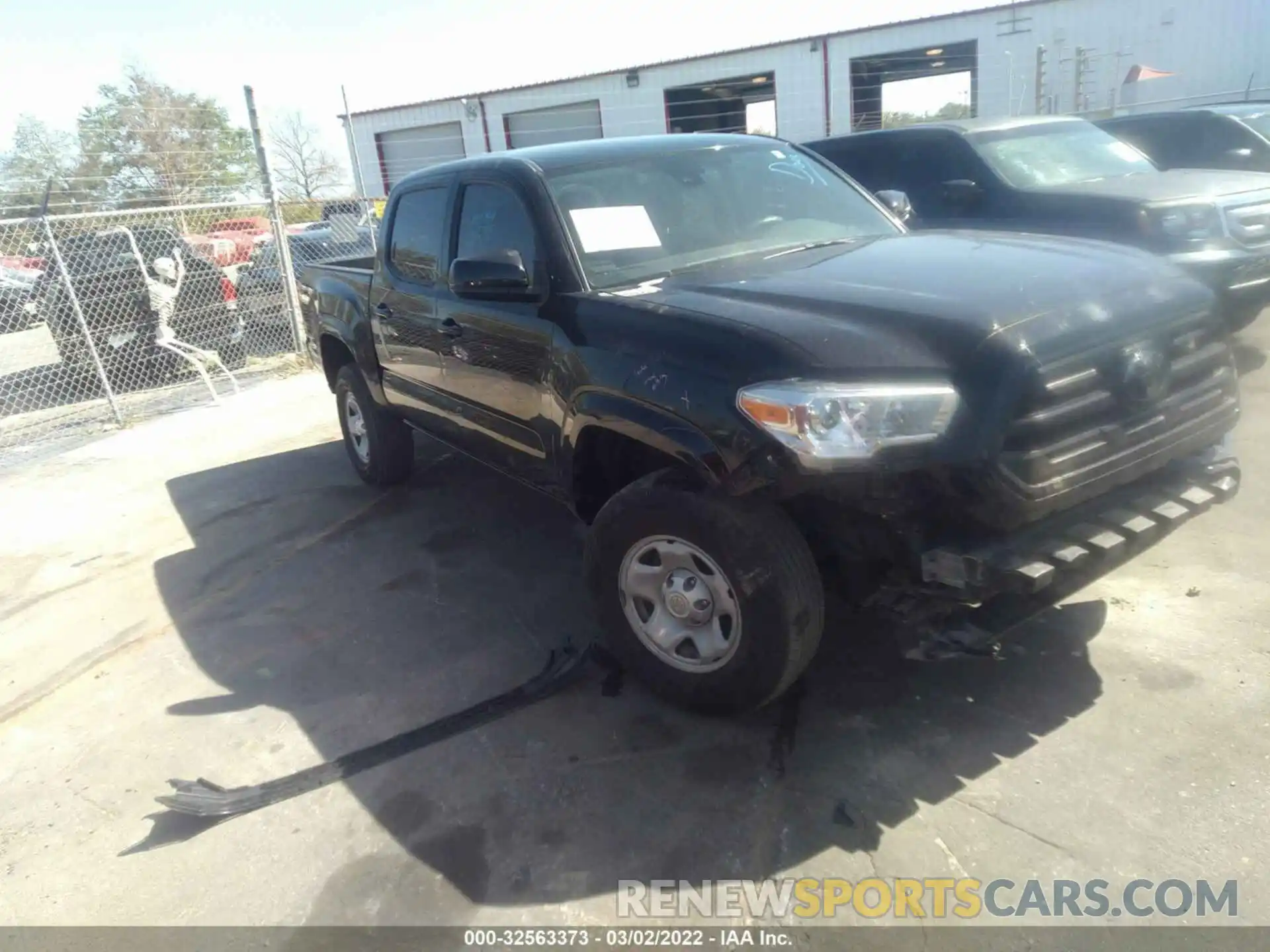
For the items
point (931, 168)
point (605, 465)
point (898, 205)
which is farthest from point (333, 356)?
point (931, 168)

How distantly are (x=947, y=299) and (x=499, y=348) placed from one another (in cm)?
186

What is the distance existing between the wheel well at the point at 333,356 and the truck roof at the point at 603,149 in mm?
1852

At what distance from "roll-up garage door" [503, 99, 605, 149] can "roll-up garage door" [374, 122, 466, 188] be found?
1841 millimetres

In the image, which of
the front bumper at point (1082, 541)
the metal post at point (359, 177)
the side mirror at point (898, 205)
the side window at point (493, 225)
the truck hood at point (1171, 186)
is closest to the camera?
the front bumper at point (1082, 541)

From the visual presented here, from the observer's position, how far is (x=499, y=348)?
3.92 meters

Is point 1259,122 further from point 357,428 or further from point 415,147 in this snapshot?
point 415,147

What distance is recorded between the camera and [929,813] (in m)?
2.67

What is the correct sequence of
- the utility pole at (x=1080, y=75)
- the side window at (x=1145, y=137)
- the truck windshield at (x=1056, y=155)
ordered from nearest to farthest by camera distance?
the truck windshield at (x=1056, y=155), the side window at (x=1145, y=137), the utility pole at (x=1080, y=75)

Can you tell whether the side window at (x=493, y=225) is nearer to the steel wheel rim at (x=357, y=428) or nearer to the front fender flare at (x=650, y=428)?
the front fender flare at (x=650, y=428)

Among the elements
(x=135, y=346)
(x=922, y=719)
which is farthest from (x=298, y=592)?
(x=135, y=346)

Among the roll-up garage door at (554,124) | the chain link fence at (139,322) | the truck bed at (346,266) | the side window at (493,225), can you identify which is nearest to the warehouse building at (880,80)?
the roll-up garage door at (554,124)

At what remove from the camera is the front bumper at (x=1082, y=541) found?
255 centimetres

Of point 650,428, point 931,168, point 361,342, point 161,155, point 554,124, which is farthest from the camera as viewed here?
point 554,124

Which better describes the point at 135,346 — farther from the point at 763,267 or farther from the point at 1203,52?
the point at 1203,52
